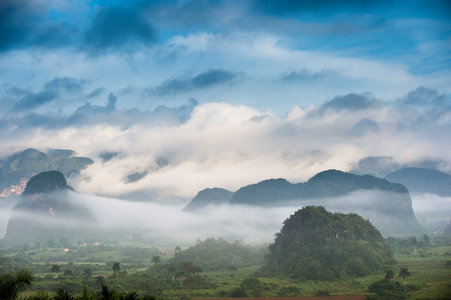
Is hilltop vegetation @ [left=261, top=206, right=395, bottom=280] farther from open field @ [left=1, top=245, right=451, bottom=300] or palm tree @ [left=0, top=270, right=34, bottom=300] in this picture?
palm tree @ [left=0, top=270, right=34, bottom=300]

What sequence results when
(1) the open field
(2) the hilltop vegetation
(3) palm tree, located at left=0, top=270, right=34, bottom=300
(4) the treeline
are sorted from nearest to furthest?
(3) palm tree, located at left=0, top=270, right=34, bottom=300 < (1) the open field < (2) the hilltop vegetation < (4) the treeline

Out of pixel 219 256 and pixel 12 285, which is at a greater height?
pixel 12 285

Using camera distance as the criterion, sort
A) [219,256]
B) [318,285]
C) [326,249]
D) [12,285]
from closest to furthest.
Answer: [12,285], [318,285], [326,249], [219,256]

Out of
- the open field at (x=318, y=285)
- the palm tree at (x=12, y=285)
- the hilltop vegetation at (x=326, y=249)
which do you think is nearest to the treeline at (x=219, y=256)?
the open field at (x=318, y=285)

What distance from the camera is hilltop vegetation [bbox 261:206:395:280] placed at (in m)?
97.6

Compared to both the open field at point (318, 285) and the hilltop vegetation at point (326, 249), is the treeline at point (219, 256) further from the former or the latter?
the hilltop vegetation at point (326, 249)

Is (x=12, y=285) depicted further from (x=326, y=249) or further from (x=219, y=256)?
→ (x=219, y=256)

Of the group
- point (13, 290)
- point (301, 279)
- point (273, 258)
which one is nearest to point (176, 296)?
point (301, 279)

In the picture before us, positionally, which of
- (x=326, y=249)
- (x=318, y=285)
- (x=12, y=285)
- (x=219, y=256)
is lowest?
(x=318, y=285)

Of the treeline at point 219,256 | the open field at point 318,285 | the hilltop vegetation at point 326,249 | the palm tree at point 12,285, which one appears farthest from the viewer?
the treeline at point 219,256

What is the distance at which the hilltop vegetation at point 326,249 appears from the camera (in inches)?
3844

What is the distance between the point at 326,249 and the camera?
107 m

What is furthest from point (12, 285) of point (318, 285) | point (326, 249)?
point (326, 249)

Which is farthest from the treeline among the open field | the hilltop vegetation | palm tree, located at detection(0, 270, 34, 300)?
palm tree, located at detection(0, 270, 34, 300)
